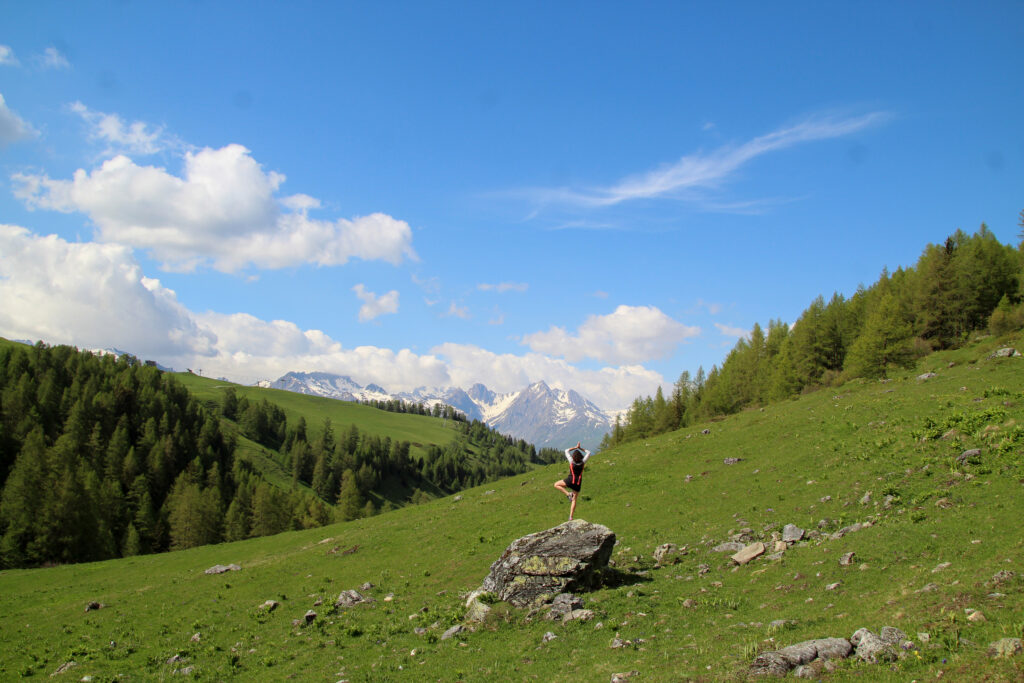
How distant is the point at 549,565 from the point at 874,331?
62.8 m

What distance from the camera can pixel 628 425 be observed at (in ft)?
331

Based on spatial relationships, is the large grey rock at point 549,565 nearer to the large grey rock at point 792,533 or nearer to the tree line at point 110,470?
the large grey rock at point 792,533

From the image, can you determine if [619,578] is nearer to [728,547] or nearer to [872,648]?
[728,547]

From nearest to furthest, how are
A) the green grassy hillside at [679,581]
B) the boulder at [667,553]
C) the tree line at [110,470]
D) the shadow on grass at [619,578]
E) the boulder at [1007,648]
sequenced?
the boulder at [1007,648]
the green grassy hillside at [679,581]
the shadow on grass at [619,578]
the boulder at [667,553]
the tree line at [110,470]

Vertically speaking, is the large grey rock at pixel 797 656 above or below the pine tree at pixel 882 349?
below

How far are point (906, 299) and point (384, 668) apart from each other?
86.7 metres

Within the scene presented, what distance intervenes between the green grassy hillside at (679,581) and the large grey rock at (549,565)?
3.29ft

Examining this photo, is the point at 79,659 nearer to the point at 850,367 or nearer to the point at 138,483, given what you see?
the point at 850,367

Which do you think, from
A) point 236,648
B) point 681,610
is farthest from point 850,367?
point 236,648

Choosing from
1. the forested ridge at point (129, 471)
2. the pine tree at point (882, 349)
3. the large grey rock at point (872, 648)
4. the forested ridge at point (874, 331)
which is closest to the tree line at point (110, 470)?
the forested ridge at point (129, 471)

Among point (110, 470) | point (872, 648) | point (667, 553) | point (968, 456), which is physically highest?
point (968, 456)

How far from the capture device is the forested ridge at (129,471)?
6825 cm

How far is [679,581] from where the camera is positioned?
61.3 feet

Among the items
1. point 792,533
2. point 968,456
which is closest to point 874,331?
point 968,456
